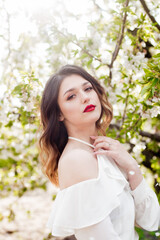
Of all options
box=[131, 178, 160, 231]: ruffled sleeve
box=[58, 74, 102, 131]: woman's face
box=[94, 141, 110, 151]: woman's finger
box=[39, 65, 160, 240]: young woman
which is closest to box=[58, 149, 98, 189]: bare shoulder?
box=[39, 65, 160, 240]: young woman

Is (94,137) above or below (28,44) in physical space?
below

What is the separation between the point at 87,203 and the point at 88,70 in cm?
211

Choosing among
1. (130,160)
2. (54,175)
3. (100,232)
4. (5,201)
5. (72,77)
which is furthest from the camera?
(5,201)

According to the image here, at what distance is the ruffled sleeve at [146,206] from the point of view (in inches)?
74.0

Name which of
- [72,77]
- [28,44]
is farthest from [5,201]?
[72,77]

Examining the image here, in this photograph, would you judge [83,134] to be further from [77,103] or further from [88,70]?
[88,70]

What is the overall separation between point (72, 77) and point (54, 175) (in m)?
0.75

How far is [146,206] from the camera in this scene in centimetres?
188

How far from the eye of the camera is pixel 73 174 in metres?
1.67

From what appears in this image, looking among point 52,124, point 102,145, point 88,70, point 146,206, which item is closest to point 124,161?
point 102,145

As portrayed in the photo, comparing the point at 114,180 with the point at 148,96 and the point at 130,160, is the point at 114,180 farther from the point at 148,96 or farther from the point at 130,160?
the point at 148,96

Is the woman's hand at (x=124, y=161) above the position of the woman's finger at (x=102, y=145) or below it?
below

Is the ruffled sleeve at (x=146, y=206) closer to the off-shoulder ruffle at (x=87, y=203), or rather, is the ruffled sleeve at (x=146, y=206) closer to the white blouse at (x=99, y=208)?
the white blouse at (x=99, y=208)

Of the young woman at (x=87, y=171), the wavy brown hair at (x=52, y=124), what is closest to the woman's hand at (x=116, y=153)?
the young woman at (x=87, y=171)
